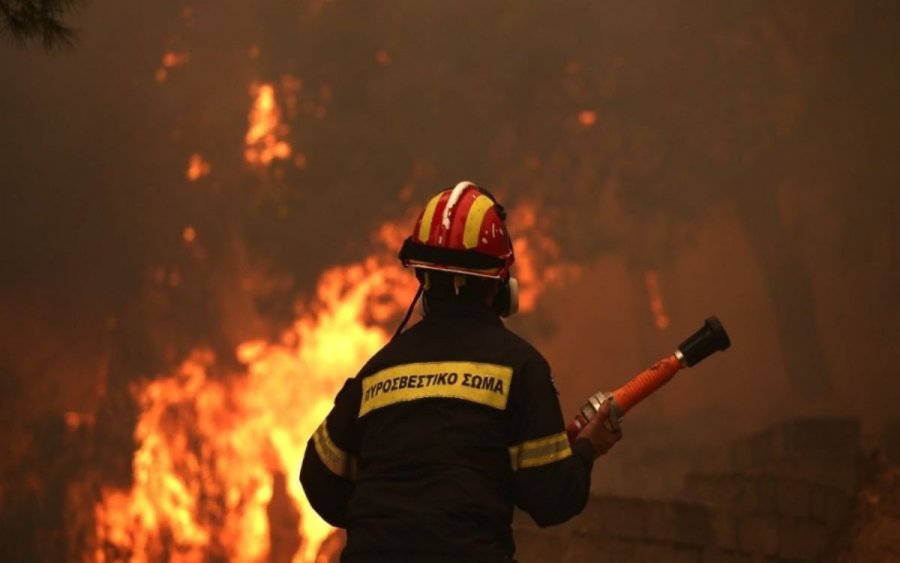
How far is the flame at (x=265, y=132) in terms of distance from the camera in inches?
363

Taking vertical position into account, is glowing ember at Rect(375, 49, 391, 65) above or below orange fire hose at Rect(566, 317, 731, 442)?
above

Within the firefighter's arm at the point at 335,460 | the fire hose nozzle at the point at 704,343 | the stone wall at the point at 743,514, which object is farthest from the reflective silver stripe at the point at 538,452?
the stone wall at the point at 743,514

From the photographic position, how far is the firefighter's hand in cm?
282

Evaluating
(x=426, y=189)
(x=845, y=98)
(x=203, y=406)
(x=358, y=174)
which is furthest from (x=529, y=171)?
(x=203, y=406)

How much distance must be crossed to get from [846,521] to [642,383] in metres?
4.01

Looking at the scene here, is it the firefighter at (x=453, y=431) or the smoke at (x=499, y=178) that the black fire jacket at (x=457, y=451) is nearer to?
the firefighter at (x=453, y=431)

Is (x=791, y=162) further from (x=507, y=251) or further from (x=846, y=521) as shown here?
(x=507, y=251)

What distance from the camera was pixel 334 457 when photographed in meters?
2.77

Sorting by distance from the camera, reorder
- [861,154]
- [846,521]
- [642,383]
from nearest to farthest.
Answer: [642,383]
[846,521]
[861,154]

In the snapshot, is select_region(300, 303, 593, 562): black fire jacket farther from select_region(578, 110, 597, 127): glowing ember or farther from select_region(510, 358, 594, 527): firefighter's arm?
select_region(578, 110, 597, 127): glowing ember

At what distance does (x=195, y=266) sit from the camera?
9.13 meters

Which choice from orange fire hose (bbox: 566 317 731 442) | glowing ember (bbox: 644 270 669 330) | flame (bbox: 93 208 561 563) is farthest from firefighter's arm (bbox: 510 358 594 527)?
flame (bbox: 93 208 561 563)

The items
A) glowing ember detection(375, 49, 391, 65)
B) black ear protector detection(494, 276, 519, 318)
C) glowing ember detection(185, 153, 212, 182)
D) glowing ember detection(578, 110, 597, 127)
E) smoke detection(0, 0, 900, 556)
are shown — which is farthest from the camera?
glowing ember detection(185, 153, 212, 182)

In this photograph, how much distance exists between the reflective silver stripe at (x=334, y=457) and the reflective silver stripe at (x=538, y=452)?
0.47m
